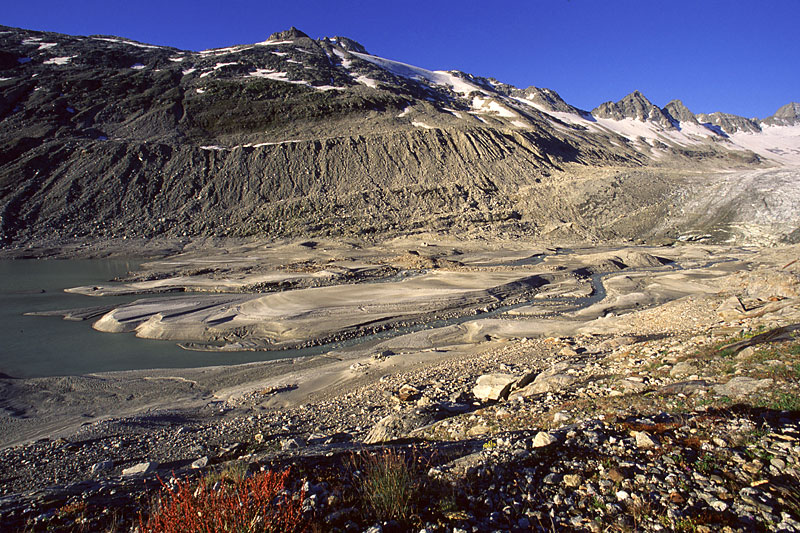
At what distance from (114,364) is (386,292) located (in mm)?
12756

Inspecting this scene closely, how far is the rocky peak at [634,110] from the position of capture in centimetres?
14850

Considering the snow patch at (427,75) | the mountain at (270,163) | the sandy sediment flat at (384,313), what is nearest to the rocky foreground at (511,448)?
the sandy sediment flat at (384,313)

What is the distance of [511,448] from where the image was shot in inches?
203

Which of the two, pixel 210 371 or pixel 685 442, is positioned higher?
pixel 685 442

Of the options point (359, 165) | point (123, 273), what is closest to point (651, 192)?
point (359, 165)

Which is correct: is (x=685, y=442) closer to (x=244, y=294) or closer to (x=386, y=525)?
Result: (x=386, y=525)

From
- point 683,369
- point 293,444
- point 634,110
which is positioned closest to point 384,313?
point 293,444

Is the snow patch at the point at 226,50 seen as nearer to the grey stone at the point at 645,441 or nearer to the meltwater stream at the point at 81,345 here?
the meltwater stream at the point at 81,345

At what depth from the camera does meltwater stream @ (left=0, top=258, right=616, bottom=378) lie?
50.9ft

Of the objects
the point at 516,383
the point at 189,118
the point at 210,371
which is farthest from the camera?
the point at 189,118

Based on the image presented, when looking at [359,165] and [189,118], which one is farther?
[189,118]

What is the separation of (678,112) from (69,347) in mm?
203990

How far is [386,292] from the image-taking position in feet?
75.4

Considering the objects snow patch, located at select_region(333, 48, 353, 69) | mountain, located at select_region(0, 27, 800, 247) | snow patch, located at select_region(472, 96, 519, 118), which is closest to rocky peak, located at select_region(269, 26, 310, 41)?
snow patch, located at select_region(333, 48, 353, 69)
